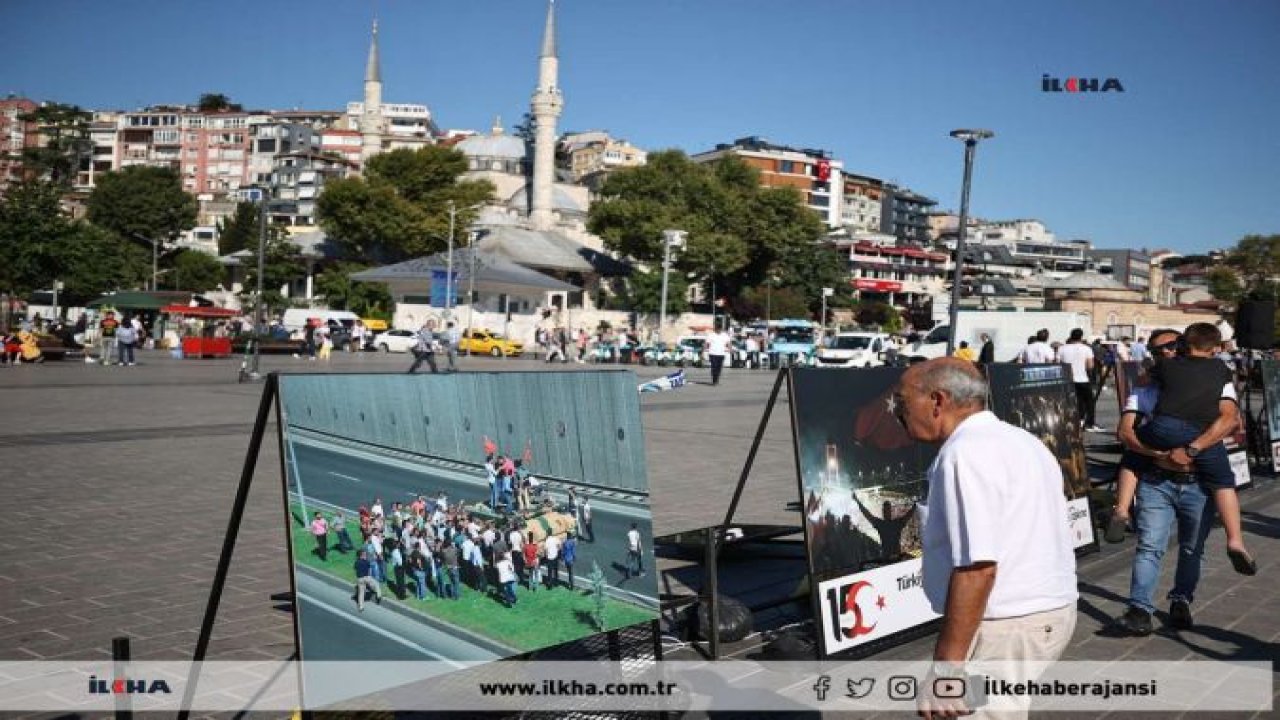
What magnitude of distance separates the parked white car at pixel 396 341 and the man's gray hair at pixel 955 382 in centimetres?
4659

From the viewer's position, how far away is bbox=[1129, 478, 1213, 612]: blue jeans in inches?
223

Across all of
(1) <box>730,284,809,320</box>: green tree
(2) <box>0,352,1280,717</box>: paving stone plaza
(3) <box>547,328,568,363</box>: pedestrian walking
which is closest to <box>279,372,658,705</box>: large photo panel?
(2) <box>0,352,1280,717</box>: paving stone plaza

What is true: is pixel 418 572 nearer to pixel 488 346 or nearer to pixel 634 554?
pixel 634 554

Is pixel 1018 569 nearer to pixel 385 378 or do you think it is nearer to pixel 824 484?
pixel 385 378

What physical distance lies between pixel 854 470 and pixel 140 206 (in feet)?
311

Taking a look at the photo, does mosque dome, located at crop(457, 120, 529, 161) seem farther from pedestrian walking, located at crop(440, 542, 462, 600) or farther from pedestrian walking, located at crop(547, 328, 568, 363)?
pedestrian walking, located at crop(440, 542, 462, 600)

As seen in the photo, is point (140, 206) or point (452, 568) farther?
point (140, 206)

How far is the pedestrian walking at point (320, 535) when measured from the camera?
3.10 meters

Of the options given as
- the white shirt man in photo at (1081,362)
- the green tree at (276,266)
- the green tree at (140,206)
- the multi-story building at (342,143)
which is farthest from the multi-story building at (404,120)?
the white shirt man in photo at (1081,362)

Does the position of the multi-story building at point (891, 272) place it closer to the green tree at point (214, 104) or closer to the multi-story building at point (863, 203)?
the multi-story building at point (863, 203)

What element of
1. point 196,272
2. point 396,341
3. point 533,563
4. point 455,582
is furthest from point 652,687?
point 196,272

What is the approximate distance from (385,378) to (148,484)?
23.6 ft

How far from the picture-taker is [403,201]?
70938 millimetres

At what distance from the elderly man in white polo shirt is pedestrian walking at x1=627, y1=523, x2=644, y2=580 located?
143 centimetres
